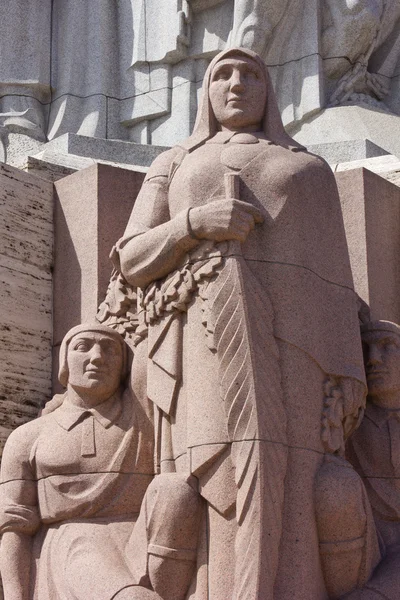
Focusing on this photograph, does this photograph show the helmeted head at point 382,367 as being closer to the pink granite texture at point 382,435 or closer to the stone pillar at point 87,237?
the pink granite texture at point 382,435

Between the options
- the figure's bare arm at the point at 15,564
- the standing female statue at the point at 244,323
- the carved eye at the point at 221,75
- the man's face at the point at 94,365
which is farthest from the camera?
the carved eye at the point at 221,75

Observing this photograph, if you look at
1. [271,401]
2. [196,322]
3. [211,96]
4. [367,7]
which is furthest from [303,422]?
[367,7]

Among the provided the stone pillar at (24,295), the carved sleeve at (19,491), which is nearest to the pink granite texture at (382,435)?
the carved sleeve at (19,491)

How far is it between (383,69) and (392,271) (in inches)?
115

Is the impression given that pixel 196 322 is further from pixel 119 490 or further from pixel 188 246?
pixel 119 490

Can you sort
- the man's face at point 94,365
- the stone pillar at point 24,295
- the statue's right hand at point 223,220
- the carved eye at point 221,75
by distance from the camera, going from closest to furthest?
1. the statue's right hand at point 223,220
2. the man's face at point 94,365
3. the carved eye at point 221,75
4. the stone pillar at point 24,295

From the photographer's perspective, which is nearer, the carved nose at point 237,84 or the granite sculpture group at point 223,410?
the granite sculpture group at point 223,410

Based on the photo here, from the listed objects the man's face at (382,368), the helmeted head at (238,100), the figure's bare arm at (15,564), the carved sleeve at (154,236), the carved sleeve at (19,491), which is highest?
the helmeted head at (238,100)

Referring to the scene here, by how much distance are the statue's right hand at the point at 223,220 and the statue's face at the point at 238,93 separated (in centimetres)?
81

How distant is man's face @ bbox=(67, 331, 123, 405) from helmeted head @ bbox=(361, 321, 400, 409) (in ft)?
4.92

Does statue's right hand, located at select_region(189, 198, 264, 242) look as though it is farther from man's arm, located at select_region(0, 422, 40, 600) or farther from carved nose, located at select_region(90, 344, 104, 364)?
man's arm, located at select_region(0, 422, 40, 600)

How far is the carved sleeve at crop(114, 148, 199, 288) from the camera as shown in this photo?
8.79m

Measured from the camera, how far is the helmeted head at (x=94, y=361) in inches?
361

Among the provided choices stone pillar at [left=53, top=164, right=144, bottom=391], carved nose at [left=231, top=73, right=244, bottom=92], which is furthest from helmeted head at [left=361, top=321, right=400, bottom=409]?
stone pillar at [left=53, top=164, right=144, bottom=391]
